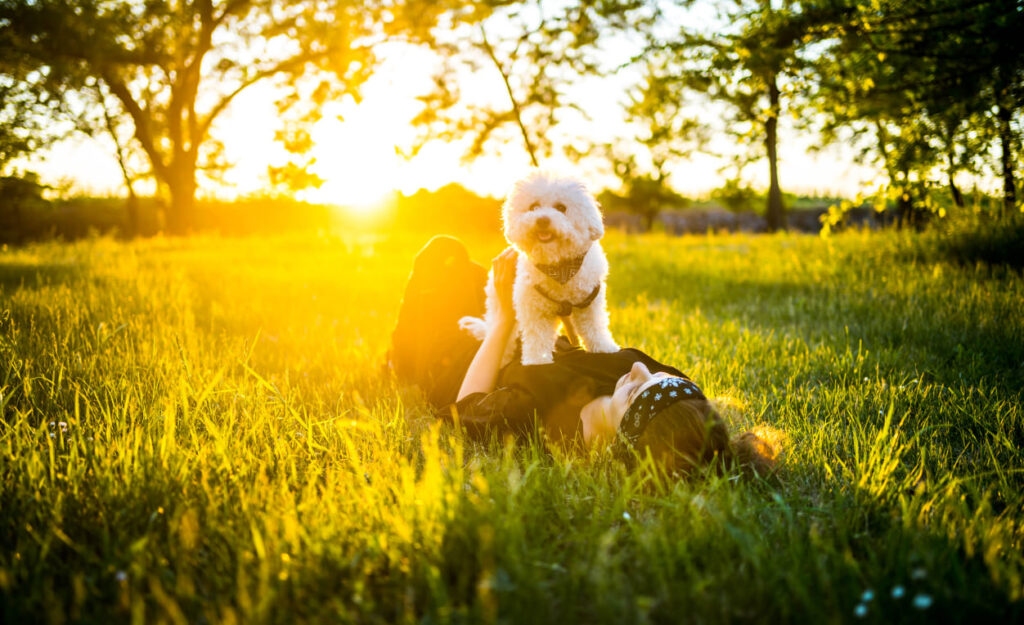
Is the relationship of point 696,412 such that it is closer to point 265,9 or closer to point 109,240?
point 109,240

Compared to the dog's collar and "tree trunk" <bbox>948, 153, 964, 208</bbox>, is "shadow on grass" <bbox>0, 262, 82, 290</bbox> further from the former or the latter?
"tree trunk" <bbox>948, 153, 964, 208</bbox>

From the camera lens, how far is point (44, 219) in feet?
75.9

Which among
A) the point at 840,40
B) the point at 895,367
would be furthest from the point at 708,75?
the point at 895,367

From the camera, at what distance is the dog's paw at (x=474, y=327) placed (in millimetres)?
3838

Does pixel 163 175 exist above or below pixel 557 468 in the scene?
above

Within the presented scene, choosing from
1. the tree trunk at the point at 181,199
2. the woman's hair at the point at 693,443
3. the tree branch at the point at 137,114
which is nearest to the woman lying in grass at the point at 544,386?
the woman's hair at the point at 693,443

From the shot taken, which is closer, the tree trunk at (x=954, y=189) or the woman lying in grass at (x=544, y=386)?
the woman lying in grass at (x=544, y=386)

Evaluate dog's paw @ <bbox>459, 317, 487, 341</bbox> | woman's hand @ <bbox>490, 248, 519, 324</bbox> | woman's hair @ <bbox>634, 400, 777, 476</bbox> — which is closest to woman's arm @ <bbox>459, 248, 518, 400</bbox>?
woman's hand @ <bbox>490, 248, 519, 324</bbox>

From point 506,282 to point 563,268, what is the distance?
531 mm

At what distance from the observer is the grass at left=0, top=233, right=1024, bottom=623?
4.87ft

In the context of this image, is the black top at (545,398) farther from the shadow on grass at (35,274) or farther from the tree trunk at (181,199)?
the tree trunk at (181,199)

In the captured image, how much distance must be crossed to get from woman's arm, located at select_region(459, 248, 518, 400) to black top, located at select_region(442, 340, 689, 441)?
247 mm

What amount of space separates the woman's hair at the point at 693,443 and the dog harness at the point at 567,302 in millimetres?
1104

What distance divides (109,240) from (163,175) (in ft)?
21.9
